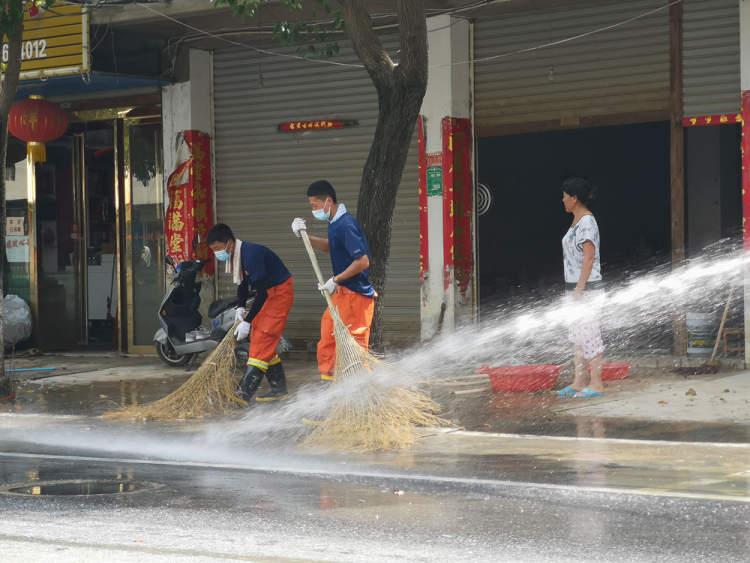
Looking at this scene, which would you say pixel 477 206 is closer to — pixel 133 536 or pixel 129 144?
pixel 129 144

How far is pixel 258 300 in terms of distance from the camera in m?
11.0

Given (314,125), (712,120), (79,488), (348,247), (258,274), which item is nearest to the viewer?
(79,488)

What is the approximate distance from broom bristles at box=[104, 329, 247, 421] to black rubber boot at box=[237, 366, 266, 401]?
0.06 meters

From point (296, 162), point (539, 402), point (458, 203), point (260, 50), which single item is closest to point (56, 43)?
point (260, 50)

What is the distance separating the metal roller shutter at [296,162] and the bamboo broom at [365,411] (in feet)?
16.6

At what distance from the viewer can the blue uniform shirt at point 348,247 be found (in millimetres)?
10039

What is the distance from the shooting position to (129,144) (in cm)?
1661

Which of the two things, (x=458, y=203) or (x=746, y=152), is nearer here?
(x=746, y=152)

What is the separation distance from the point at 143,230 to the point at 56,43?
2.76m

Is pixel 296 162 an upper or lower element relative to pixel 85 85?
lower

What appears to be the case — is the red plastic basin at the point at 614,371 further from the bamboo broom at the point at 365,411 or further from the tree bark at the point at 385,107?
the bamboo broom at the point at 365,411

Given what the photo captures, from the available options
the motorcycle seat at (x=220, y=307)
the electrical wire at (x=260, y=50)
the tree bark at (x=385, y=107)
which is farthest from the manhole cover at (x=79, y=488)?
the electrical wire at (x=260, y=50)

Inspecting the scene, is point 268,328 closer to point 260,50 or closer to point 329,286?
point 329,286

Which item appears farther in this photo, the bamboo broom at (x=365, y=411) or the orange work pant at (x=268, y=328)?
the orange work pant at (x=268, y=328)
